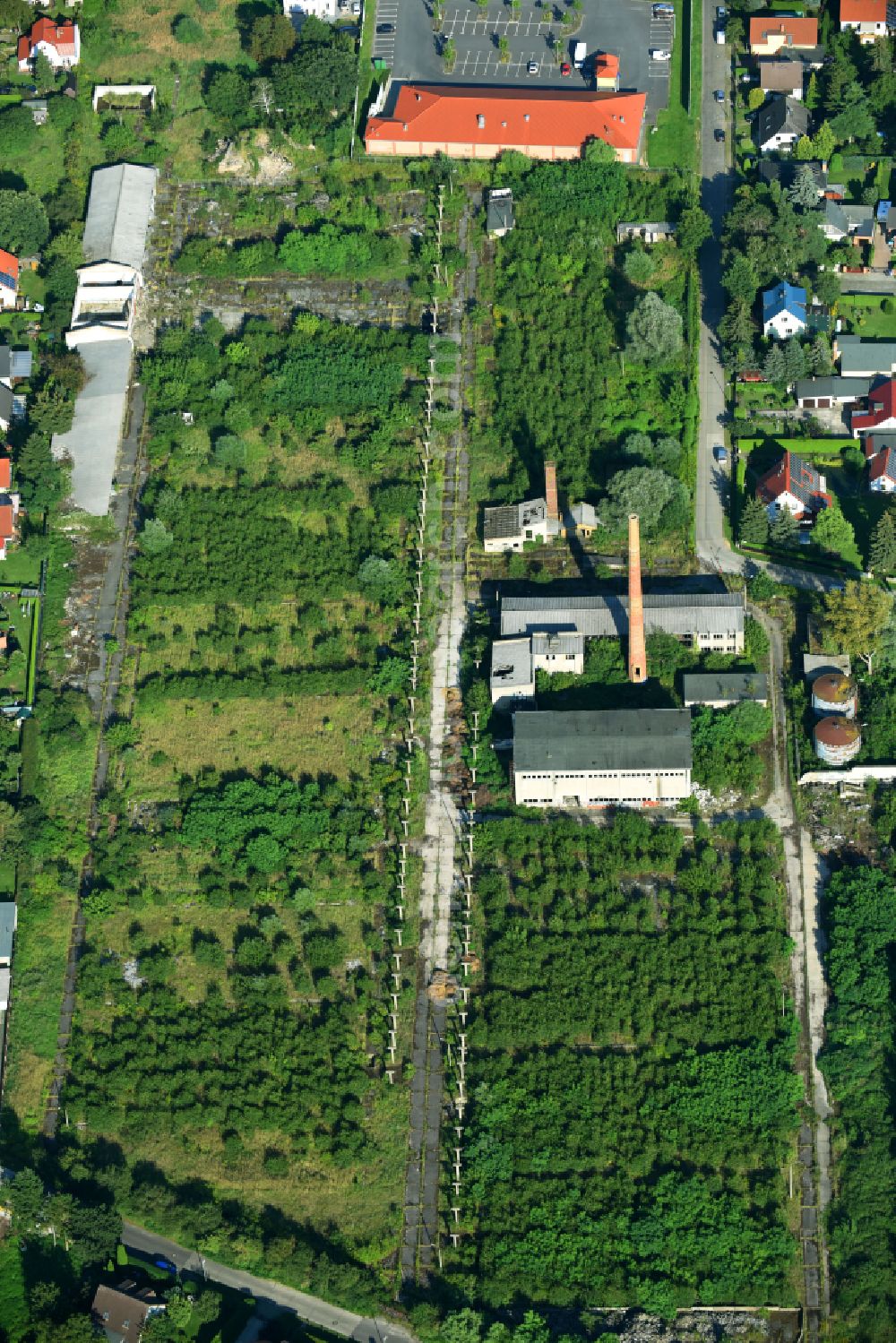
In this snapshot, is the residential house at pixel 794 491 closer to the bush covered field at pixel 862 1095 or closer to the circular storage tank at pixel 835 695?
the circular storage tank at pixel 835 695

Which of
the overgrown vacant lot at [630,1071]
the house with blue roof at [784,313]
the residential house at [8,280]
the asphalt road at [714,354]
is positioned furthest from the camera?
the residential house at [8,280]

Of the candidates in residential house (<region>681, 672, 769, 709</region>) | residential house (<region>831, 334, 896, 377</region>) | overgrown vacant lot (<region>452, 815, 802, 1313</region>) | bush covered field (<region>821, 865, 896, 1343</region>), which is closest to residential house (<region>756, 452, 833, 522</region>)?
residential house (<region>831, 334, 896, 377</region>)

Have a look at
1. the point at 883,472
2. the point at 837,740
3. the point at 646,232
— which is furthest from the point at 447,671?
the point at 646,232

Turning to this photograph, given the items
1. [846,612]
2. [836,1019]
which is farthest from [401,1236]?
[846,612]

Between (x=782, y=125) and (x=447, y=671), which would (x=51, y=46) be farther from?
(x=447, y=671)

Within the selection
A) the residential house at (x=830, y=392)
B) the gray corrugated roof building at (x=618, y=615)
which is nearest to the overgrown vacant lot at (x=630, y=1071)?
the gray corrugated roof building at (x=618, y=615)

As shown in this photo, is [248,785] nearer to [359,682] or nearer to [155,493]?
[359,682]
